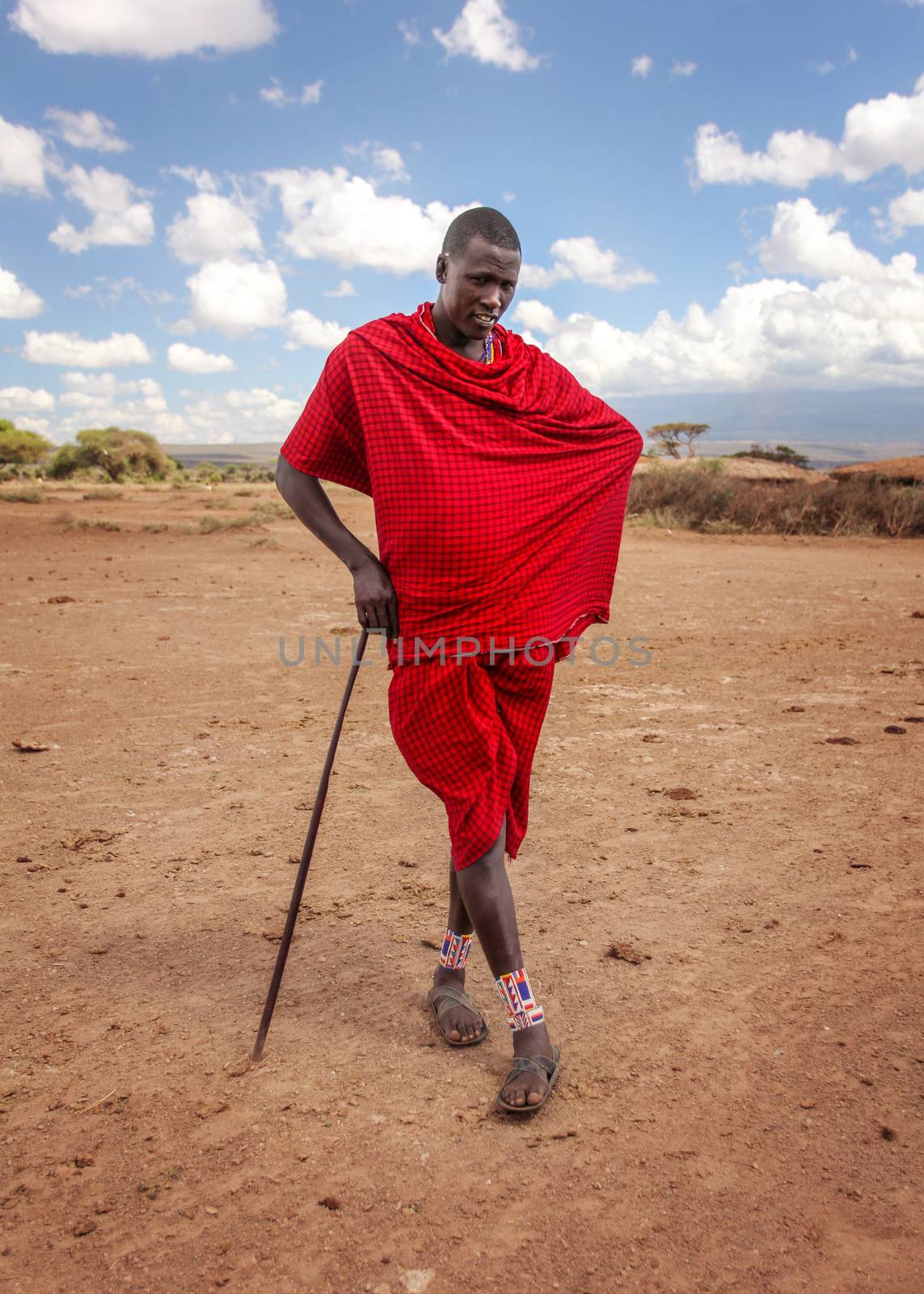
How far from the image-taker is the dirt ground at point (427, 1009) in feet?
5.56

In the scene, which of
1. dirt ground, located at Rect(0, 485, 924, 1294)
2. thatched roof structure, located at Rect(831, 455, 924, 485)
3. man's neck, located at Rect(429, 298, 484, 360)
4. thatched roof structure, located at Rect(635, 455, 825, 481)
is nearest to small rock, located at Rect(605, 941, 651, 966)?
dirt ground, located at Rect(0, 485, 924, 1294)

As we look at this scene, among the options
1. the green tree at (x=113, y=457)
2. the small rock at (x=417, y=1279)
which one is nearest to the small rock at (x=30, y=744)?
the small rock at (x=417, y=1279)

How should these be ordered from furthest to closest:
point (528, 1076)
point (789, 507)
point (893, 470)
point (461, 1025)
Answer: point (893, 470)
point (789, 507)
point (461, 1025)
point (528, 1076)

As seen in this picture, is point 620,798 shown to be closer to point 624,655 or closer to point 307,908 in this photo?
point 307,908

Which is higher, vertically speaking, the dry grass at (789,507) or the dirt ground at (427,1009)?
the dry grass at (789,507)

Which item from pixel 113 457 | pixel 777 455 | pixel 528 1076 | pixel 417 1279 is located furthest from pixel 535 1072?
pixel 113 457

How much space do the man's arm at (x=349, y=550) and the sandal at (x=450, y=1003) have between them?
0.92 m

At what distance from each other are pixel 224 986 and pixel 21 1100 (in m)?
0.58

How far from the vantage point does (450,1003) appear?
7.79ft

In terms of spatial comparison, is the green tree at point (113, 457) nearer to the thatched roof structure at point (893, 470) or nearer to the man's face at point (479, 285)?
the thatched roof structure at point (893, 470)

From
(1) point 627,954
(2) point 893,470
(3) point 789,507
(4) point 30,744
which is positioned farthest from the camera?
(2) point 893,470

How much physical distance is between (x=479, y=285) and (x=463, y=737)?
3.32 feet

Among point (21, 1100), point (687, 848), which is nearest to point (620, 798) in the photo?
point (687, 848)

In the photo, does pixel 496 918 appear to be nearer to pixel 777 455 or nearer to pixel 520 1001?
pixel 520 1001
